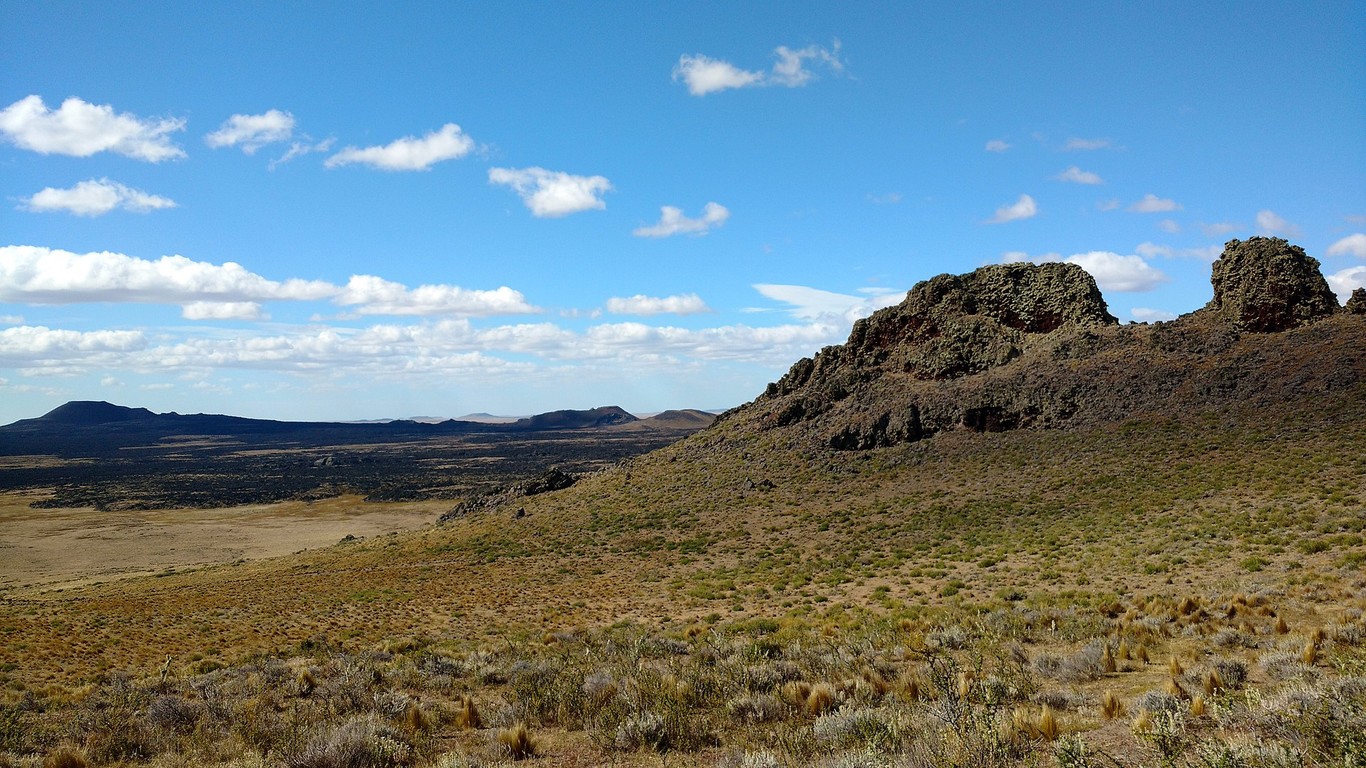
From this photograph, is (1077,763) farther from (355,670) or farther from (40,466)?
(40,466)

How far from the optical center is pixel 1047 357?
151ft

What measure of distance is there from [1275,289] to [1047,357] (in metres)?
12.5

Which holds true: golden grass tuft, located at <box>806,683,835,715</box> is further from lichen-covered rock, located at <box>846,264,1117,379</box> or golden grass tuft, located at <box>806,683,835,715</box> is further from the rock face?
the rock face

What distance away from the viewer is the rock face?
4009cm

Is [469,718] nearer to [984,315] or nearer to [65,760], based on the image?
[65,760]

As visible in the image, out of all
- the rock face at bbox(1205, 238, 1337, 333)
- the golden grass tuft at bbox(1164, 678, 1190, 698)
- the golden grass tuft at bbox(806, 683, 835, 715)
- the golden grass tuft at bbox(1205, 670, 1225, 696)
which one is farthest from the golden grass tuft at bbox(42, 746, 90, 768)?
the rock face at bbox(1205, 238, 1337, 333)

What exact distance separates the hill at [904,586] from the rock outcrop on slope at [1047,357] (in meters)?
0.20

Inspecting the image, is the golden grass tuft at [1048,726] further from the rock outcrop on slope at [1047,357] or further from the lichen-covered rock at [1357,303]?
the lichen-covered rock at [1357,303]

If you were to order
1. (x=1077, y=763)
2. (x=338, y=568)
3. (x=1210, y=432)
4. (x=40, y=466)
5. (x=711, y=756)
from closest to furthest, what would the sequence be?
(x=1077, y=763)
(x=711, y=756)
(x=1210, y=432)
(x=338, y=568)
(x=40, y=466)

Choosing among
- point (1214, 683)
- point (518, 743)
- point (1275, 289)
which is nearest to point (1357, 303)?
point (1275, 289)

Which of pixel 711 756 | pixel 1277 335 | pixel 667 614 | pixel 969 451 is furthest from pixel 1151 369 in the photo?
pixel 711 756

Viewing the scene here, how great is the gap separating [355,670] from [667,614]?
11.8 meters

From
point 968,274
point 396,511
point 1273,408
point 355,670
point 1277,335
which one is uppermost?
point 968,274

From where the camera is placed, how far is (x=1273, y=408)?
1358 inches
